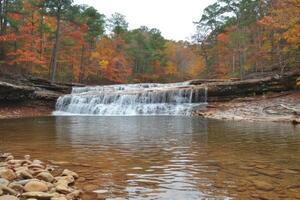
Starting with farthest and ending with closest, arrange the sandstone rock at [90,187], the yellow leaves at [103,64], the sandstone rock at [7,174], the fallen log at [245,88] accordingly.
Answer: the yellow leaves at [103,64], the fallen log at [245,88], the sandstone rock at [7,174], the sandstone rock at [90,187]

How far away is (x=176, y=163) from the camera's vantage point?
714 centimetres

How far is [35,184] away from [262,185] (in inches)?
125

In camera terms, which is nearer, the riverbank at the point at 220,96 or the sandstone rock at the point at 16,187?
the sandstone rock at the point at 16,187

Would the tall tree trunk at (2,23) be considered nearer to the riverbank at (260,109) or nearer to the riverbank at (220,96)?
the riverbank at (220,96)

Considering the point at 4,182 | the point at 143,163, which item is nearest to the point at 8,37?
the point at 143,163

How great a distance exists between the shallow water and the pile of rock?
0.26 m

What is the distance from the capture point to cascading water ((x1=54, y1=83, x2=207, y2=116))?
25.9m

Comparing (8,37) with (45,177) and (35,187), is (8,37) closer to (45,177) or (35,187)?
(45,177)

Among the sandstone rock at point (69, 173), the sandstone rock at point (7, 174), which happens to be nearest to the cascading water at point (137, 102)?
the sandstone rock at point (69, 173)

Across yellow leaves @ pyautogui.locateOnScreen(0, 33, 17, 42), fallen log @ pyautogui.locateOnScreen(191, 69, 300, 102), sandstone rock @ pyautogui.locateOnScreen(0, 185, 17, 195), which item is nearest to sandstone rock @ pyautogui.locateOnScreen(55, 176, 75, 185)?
sandstone rock @ pyautogui.locateOnScreen(0, 185, 17, 195)

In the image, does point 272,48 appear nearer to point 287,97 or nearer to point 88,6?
point 287,97

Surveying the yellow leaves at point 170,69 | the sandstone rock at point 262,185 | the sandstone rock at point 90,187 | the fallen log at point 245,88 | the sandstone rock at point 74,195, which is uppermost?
the yellow leaves at point 170,69

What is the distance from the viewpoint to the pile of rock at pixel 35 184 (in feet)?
14.8

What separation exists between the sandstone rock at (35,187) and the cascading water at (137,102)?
2051 centimetres
